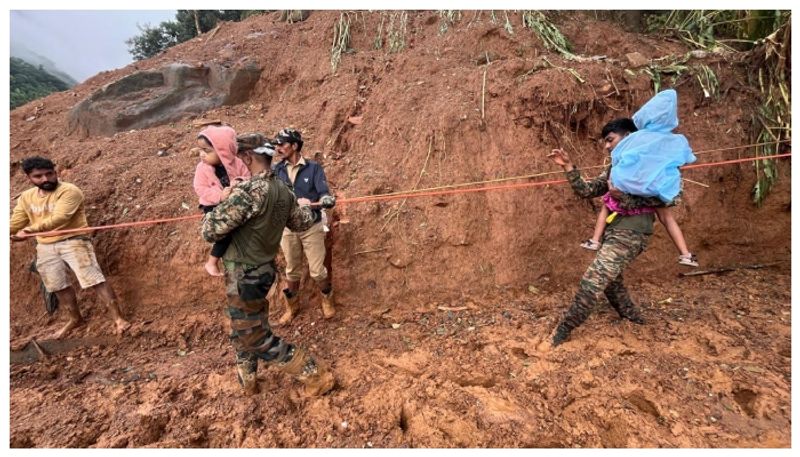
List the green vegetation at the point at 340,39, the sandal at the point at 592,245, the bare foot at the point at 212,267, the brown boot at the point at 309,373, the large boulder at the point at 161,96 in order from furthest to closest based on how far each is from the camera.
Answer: the green vegetation at the point at 340,39, the large boulder at the point at 161,96, the sandal at the point at 592,245, the brown boot at the point at 309,373, the bare foot at the point at 212,267

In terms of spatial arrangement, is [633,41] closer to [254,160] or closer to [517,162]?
[517,162]

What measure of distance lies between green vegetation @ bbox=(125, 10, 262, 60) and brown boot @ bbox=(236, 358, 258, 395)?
13440 mm

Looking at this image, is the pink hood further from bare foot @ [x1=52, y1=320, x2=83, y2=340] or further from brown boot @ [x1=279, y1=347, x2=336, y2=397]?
bare foot @ [x1=52, y1=320, x2=83, y2=340]

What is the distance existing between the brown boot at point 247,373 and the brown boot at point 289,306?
102cm

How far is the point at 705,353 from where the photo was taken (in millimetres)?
2896

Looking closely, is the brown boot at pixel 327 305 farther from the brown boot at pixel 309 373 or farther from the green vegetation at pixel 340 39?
the green vegetation at pixel 340 39

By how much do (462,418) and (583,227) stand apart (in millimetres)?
2810

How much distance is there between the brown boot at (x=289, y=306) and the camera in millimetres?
3678

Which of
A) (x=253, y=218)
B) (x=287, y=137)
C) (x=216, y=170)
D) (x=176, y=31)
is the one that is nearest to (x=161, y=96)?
(x=287, y=137)

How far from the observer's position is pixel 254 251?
7.92 ft

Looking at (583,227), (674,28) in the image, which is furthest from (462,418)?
(674,28)

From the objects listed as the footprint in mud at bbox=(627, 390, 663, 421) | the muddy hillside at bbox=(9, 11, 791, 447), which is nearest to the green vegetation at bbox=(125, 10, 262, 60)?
the muddy hillside at bbox=(9, 11, 791, 447)

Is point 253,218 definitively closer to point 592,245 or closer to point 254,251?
point 254,251

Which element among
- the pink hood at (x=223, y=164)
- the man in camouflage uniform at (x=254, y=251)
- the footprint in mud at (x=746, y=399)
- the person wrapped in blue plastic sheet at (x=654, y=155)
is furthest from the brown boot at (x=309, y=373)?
the footprint in mud at (x=746, y=399)
